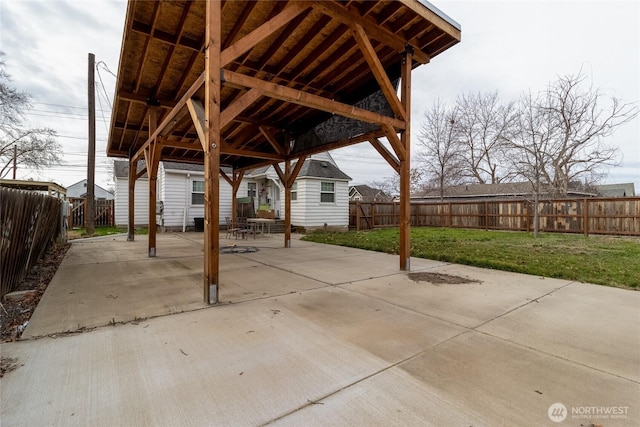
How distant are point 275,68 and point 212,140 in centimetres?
293

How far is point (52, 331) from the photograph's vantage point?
266 centimetres

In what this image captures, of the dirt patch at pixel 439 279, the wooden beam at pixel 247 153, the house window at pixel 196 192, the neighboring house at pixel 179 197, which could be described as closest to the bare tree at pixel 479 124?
the wooden beam at pixel 247 153

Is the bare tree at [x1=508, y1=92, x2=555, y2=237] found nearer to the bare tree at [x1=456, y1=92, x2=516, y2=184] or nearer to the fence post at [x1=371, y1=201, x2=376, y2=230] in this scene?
the bare tree at [x1=456, y1=92, x2=516, y2=184]

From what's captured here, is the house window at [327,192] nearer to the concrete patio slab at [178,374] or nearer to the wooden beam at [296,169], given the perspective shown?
the wooden beam at [296,169]

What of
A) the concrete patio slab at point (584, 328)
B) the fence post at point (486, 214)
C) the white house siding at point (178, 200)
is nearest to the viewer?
the concrete patio slab at point (584, 328)

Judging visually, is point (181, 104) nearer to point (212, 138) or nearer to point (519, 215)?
point (212, 138)

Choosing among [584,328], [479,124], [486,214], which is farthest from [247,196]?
[479,124]

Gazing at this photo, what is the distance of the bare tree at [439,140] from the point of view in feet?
70.2

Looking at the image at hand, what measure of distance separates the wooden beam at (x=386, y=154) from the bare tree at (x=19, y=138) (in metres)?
20.0

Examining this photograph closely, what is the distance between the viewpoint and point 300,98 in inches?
166

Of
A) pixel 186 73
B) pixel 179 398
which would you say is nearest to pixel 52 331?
pixel 179 398

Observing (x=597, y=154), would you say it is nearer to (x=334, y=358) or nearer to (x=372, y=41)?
(x=372, y=41)

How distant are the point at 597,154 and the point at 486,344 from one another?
1694 centimetres

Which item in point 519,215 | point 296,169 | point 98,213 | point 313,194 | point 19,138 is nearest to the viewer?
point 296,169
